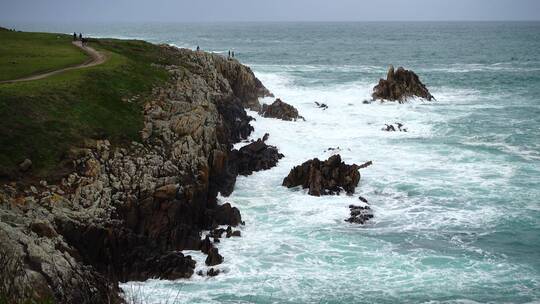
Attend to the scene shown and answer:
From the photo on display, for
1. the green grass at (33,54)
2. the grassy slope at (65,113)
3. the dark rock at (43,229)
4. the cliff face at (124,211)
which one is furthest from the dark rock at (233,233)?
the green grass at (33,54)

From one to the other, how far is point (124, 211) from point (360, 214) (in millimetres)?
12543

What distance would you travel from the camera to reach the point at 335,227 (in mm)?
28266

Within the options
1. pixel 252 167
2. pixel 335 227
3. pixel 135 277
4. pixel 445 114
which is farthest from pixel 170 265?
pixel 445 114

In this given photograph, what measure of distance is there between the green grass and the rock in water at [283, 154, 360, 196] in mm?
17792

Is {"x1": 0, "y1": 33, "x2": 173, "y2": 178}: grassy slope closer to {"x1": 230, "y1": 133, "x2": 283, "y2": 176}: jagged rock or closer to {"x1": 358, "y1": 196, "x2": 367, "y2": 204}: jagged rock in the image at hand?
{"x1": 230, "y1": 133, "x2": 283, "y2": 176}: jagged rock

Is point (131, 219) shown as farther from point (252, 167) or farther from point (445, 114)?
point (445, 114)

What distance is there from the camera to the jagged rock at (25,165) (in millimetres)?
22984

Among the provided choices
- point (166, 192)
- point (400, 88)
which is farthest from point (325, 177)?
point (400, 88)

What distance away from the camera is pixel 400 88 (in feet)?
212

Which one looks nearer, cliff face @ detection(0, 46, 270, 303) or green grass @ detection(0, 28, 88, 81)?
cliff face @ detection(0, 46, 270, 303)

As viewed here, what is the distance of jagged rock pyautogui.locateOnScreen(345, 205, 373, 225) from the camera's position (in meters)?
28.9

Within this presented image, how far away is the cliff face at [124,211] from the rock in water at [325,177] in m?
4.14

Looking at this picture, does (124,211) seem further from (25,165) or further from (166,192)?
(25,165)

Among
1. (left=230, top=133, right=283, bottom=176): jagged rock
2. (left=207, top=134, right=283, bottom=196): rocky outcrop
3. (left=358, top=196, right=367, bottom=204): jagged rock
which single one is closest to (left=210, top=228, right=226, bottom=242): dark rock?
(left=207, top=134, right=283, bottom=196): rocky outcrop
